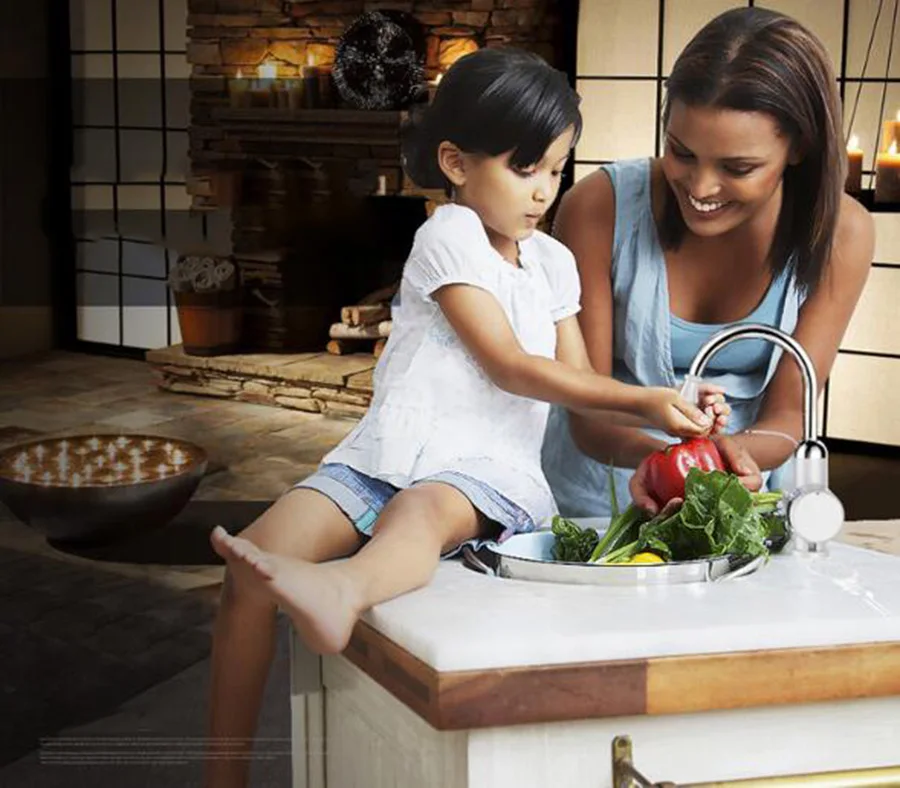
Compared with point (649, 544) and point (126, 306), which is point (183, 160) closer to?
point (126, 306)

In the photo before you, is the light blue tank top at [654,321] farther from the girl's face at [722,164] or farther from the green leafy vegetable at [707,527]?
the green leafy vegetable at [707,527]

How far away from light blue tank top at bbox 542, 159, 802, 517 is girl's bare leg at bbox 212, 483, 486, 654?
21.9 inches

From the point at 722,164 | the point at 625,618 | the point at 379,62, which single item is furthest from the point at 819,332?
the point at 379,62

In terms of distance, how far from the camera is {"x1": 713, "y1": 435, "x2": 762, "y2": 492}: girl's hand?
144 cm

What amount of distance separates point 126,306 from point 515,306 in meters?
2.48

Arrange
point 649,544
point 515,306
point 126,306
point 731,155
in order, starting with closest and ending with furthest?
point 649,544
point 515,306
point 731,155
point 126,306

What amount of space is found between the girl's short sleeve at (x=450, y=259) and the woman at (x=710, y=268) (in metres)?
0.35

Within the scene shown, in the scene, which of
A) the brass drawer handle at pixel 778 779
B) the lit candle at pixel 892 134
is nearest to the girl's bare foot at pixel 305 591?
the brass drawer handle at pixel 778 779

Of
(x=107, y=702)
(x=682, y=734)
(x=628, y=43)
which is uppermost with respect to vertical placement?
(x=628, y=43)

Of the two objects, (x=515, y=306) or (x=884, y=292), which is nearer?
(x=515, y=306)

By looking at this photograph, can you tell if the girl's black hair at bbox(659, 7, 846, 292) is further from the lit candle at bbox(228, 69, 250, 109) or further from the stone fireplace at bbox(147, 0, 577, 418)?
the lit candle at bbox(228, 69, 250, 109)

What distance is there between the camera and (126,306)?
12.6 feet

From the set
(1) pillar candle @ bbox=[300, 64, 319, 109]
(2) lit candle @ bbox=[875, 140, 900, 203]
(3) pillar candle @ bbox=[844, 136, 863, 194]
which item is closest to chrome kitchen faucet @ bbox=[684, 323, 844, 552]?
(3) pillar candle @ bbox=[844, 136, 863, 194]

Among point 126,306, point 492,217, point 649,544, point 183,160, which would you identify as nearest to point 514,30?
point 183,160
